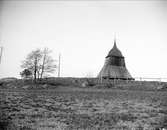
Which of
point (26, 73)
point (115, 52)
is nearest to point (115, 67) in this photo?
point (115, 52)

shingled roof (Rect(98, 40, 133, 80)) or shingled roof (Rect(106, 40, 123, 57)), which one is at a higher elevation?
shingled roof (Rect(106, 40, 123, 57))

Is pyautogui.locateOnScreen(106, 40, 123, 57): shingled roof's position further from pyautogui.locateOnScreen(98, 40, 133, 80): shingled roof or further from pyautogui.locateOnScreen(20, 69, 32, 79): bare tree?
pyautogui.locateOnScreen(20, 69, 32, 79): bare tree

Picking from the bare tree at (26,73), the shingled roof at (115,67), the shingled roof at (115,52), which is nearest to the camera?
the shingled roof at (115,67)

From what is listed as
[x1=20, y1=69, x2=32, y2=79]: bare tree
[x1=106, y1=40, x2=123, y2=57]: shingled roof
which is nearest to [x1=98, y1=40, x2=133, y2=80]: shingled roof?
[x1=106, y1=40, x2=123, y2=57]: shingled roof

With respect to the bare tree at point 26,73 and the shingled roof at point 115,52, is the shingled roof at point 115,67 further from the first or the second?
the bare tree at point 26,73

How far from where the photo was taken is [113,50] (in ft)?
217

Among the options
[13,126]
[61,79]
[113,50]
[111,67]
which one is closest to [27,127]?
[13,126]

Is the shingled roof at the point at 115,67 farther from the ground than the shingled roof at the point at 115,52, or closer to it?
closer to it

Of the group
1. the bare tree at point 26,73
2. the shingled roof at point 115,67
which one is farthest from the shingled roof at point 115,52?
the bare tree at point 26,73

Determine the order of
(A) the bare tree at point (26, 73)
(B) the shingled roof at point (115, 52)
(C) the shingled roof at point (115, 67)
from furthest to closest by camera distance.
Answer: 1. (B) the shingled roof at point (115, 52)
2. (A) the bare tree at point (26, 73)
3. (C) the shingled roof at point (115, 67)

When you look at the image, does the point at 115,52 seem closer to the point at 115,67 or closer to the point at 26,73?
the point at 115,67

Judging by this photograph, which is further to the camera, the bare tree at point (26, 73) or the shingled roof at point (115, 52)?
the shingled roof at point (115, 52)

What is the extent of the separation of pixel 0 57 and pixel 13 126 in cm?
4867

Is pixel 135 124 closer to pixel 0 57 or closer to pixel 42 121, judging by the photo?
pixel 42 121
